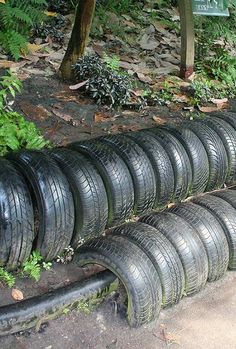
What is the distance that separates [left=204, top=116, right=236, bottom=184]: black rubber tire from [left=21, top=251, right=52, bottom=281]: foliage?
2322 mm

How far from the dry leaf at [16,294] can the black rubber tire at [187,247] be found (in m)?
1.16

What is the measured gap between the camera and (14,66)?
638 cm

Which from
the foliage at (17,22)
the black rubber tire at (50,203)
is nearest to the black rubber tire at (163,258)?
the black rubber tire at (50,203)

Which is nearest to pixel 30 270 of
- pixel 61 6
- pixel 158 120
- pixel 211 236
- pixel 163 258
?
pixel 163 258

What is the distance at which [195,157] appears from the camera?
4613 millimetres

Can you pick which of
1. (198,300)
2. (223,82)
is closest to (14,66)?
(223,82)

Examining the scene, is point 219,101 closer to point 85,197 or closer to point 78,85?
point 78,85

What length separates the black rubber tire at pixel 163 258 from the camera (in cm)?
347

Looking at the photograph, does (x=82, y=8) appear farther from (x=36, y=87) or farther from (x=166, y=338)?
(x=166, y=338)

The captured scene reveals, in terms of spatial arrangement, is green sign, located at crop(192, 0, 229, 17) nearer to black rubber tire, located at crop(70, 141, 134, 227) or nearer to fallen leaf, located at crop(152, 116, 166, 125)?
fallen leaf, located at crop(152, 116, 166, 125)

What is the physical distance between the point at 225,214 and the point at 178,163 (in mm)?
666

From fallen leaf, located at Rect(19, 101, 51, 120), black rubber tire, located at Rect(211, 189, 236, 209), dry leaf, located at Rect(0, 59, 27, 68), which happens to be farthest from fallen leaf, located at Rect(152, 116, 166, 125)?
dry leaf, located at Rect(0, 59, 27, 68)

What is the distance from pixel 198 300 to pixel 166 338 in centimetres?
51

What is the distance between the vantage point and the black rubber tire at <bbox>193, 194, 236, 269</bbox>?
398cm
